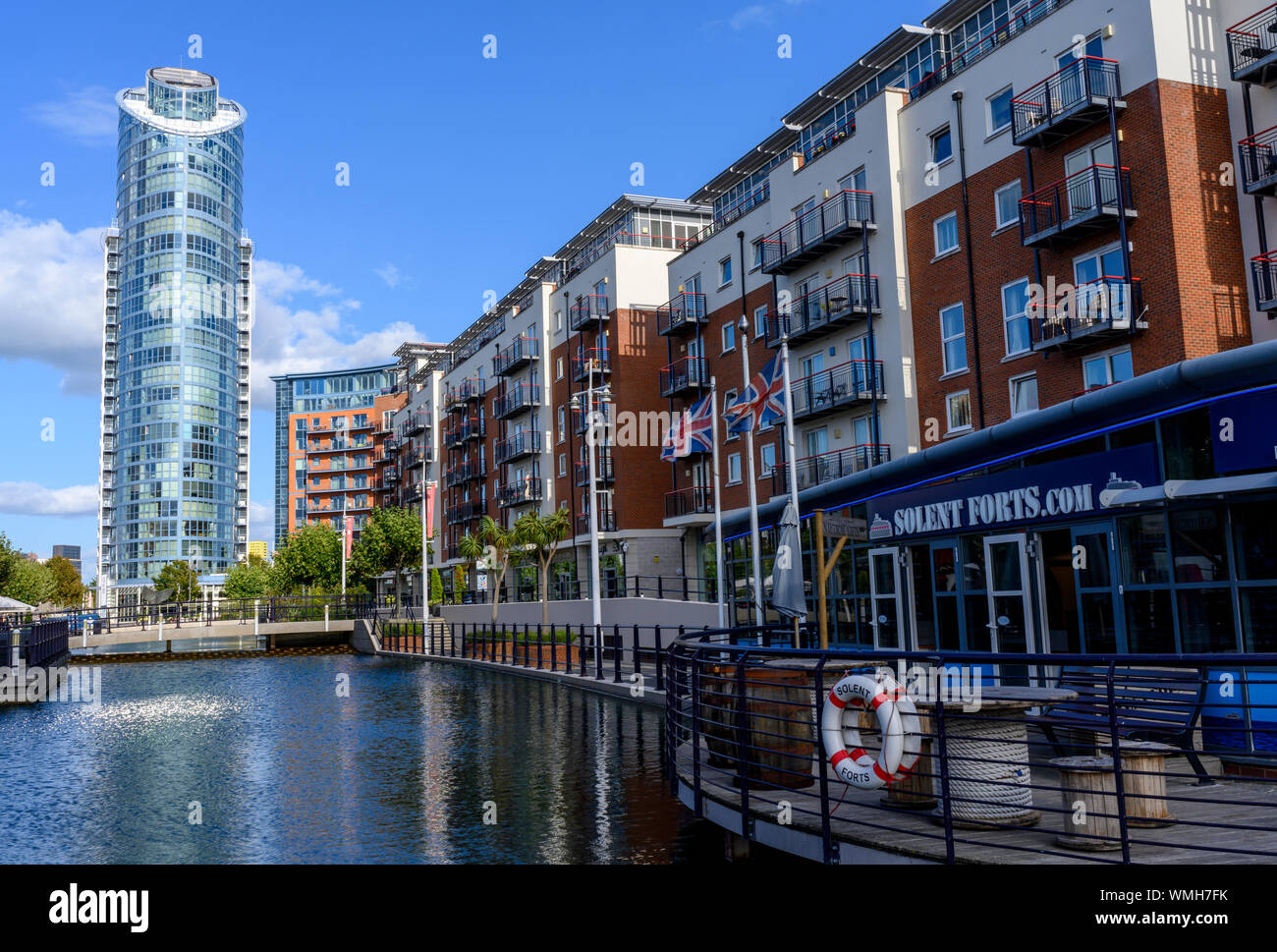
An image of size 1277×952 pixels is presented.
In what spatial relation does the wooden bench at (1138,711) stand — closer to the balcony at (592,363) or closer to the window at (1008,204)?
the window at (1008,204)

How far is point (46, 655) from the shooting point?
34.7m

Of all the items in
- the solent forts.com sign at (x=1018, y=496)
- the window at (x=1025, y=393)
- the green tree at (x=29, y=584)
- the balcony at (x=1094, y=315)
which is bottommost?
the solent forts.com sign at (x=1018, y=496)

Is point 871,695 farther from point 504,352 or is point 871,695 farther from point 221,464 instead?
point 221,464

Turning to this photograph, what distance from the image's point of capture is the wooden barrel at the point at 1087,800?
19.1 ft

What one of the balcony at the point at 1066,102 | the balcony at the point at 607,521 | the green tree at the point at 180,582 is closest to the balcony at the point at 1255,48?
the balcony at the point at 1066,102

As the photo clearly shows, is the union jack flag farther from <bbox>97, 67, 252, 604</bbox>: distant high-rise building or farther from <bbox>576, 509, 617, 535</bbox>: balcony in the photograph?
<bbox>97, 67, 252, 604</bbox>: distant high-rise building

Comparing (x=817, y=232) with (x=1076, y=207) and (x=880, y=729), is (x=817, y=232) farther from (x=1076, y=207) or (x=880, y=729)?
(x=880, y=729)

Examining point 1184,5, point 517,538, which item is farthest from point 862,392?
point 517,538

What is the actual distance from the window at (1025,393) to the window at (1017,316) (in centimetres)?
70

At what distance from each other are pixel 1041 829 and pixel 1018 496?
10.4 meters

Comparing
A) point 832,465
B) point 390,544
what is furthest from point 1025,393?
point 390,544

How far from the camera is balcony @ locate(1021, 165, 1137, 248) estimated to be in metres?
23.3
